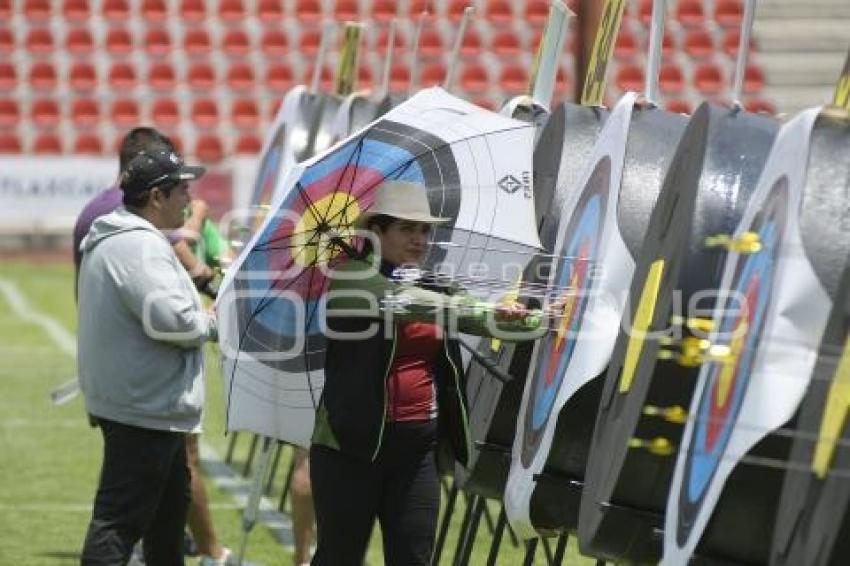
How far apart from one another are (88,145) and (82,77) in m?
1.06

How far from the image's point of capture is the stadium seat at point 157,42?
26.9m

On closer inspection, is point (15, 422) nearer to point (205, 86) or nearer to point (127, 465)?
point (127, 465)

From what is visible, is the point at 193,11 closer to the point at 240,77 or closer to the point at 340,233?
the point at 240,77

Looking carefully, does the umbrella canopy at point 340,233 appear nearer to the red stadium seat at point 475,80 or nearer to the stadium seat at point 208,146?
the stadium seat at point 208,146

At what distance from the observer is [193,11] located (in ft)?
89.0

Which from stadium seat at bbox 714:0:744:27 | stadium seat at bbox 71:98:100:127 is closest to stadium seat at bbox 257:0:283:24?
stadium seat at bbox 71:98:100:127

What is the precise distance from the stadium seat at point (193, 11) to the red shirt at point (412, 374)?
2183cm

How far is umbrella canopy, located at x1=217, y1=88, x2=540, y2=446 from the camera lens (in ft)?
20.2

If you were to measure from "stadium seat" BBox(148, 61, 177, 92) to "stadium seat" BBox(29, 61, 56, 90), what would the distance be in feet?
4.14

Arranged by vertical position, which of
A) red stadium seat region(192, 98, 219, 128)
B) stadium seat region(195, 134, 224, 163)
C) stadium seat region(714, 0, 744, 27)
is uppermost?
stadium seat region(714, 0, 744, 27)

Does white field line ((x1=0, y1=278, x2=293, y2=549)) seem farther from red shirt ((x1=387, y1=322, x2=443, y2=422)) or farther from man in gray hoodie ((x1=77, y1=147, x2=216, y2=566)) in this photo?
red shirt ((x1=387, y1=322, x2=443, y2=422))

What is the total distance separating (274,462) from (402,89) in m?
15.7

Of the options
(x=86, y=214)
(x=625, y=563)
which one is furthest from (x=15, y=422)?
(x=625, y=563)

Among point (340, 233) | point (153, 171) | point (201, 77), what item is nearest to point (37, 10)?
point (201, 77)
